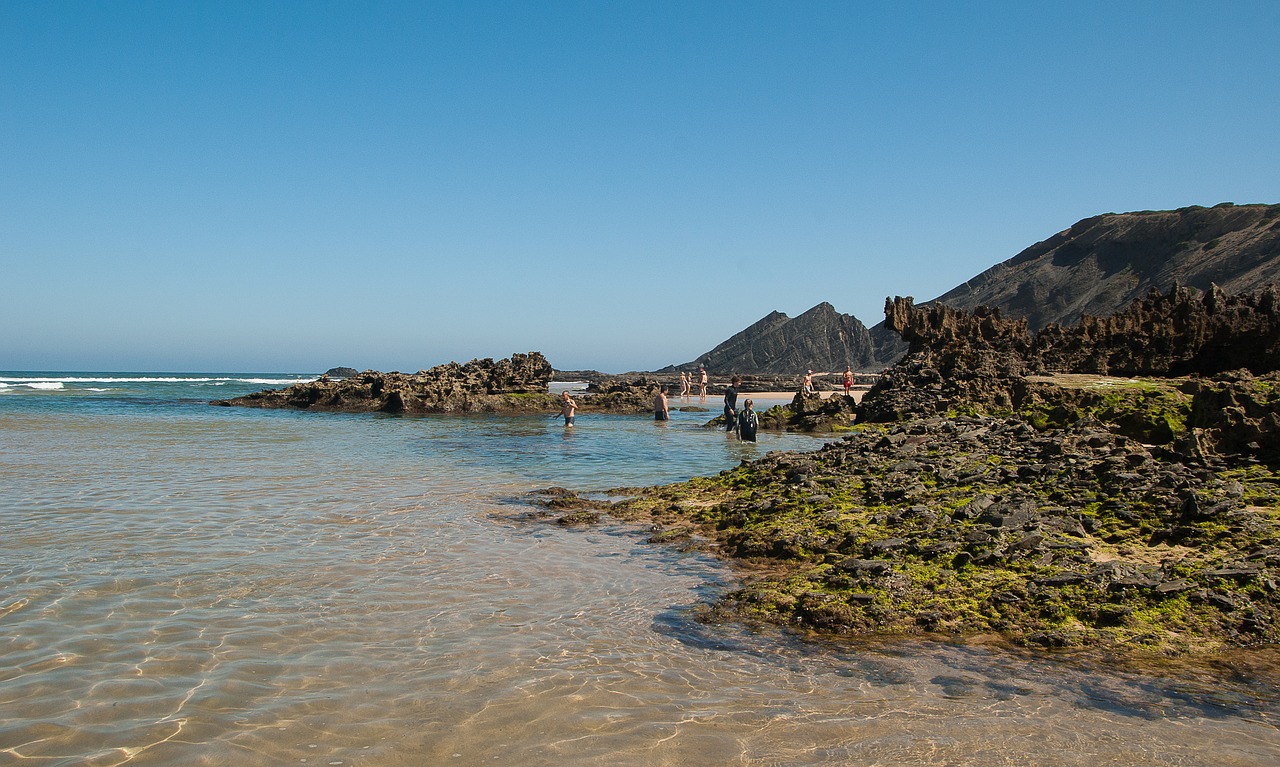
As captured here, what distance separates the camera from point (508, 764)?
14.7 feet

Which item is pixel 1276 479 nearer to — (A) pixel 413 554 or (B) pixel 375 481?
(A) pixel 413 554

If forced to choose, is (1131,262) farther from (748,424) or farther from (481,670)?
(481,670)

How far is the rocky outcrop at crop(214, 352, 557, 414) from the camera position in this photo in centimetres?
4138

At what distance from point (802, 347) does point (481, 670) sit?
9170 centimetres

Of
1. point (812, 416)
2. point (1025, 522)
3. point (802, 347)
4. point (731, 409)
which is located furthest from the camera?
point (802, 347)

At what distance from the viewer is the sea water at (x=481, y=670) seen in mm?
4676

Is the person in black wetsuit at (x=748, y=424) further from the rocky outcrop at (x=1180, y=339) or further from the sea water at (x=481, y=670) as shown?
the sea water at (x=481, y=670)

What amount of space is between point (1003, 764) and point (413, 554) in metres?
7.12

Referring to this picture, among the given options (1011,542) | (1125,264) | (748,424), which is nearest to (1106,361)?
(748,424)

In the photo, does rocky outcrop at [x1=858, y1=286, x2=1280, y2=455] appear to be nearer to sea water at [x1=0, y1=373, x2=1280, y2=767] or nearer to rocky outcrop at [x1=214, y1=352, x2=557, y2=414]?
sea water at [x1=0, y1=373, x2=1280, y2=767]

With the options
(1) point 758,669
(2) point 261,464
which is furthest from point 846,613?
(2) point 261,464

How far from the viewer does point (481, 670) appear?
5.93 metres

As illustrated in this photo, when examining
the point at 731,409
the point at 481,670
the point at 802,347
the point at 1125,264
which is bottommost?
the point at 481,670

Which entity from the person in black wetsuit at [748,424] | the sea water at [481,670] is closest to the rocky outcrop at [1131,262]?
the person in black wetsuit at [748,424]
